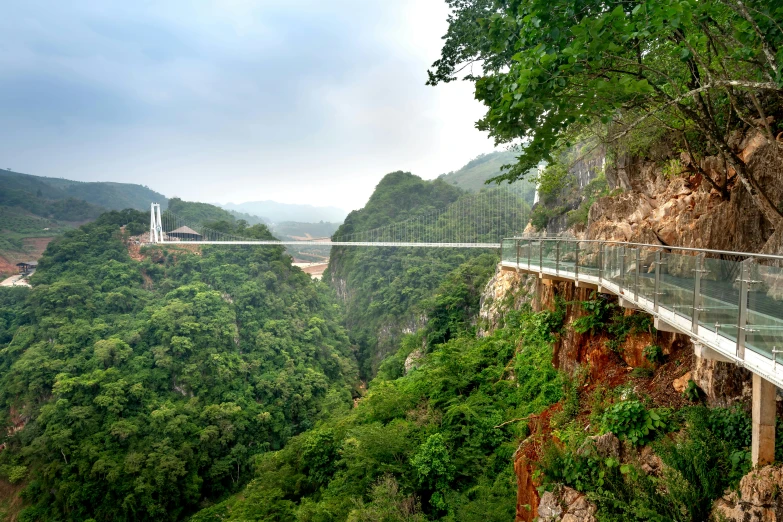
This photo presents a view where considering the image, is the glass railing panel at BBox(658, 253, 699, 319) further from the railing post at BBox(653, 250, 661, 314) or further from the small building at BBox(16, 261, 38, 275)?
the small building at BBox(16, 261, 38, 275)

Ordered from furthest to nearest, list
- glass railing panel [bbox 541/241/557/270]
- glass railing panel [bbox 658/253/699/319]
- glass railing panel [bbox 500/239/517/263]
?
glass railing panel [bbox 500/239/517/263], glass railing panel [bbox 541/241/557/270], glass railing panel [bbox 658/253/699/319]

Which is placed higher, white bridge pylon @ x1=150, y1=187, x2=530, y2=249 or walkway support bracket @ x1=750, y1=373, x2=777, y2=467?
white bridge pylon @ x1=150, y1=187, x2=530, y2=249

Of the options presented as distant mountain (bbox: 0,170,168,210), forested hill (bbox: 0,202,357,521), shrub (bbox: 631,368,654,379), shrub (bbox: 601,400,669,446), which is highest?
distant mountain (bbox: 0,170,168,210)

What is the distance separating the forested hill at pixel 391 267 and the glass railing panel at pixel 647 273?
68.5 feet

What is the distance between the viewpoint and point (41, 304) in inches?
806

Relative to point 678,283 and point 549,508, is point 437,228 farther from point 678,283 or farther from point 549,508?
point 678,283

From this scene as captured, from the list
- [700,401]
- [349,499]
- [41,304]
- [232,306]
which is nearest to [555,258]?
[700,401]

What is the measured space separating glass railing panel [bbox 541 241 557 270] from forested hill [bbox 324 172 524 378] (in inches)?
724

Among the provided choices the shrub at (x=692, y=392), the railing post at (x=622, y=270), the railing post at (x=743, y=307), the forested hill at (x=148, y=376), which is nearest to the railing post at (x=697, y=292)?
the railing post at (x=743, y=307)

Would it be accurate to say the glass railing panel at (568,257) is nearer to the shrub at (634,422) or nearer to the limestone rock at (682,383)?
the limestone rock at (682,383)

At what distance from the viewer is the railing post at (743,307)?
7.81 ft

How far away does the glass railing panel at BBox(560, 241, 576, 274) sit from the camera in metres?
5.57

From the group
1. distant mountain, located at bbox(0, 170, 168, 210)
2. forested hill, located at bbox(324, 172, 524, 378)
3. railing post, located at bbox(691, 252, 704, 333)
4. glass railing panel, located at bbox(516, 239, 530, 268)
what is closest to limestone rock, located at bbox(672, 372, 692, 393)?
railing post, located at bbox(691, 252, 704, 333)

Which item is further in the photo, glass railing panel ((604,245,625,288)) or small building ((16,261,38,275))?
small building ((16,261,38,275))
